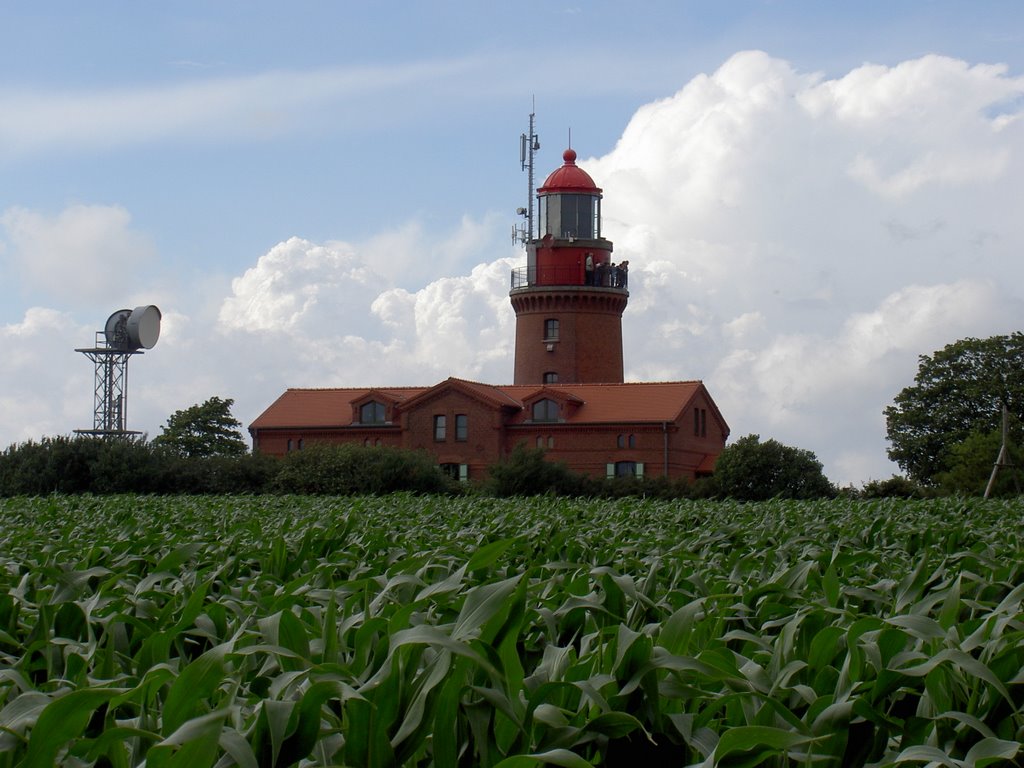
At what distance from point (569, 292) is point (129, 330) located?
23.5m

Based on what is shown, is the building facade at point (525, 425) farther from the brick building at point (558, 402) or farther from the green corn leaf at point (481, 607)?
the green corn leaf at point (481, 607)

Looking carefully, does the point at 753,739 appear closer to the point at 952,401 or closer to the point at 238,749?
the point at 238,749

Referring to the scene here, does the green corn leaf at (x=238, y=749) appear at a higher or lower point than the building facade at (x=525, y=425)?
lower

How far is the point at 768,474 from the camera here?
187ft

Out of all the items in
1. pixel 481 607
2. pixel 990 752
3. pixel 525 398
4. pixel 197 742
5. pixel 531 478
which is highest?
pixel 525 398

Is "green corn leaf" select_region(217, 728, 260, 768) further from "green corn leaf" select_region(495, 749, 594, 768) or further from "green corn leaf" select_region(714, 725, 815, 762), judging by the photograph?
"green corn leaf" select_region(714, 725, 815, 762)

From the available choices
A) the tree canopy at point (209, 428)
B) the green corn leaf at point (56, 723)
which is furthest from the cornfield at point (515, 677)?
the tree canopy at point (209, 428)

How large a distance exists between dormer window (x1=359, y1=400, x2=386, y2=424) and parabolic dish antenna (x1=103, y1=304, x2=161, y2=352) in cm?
1156

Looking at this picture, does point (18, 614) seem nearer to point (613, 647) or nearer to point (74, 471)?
point (613, 647)

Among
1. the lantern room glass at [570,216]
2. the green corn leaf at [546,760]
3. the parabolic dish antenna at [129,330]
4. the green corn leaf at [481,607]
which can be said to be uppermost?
the lantern room glass at [570,216]

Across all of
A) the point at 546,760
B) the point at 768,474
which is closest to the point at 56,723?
the point at 546,760

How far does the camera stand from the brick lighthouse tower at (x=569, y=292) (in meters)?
70.7

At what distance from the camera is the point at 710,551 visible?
7199mm

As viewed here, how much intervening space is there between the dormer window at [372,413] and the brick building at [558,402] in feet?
0.18
